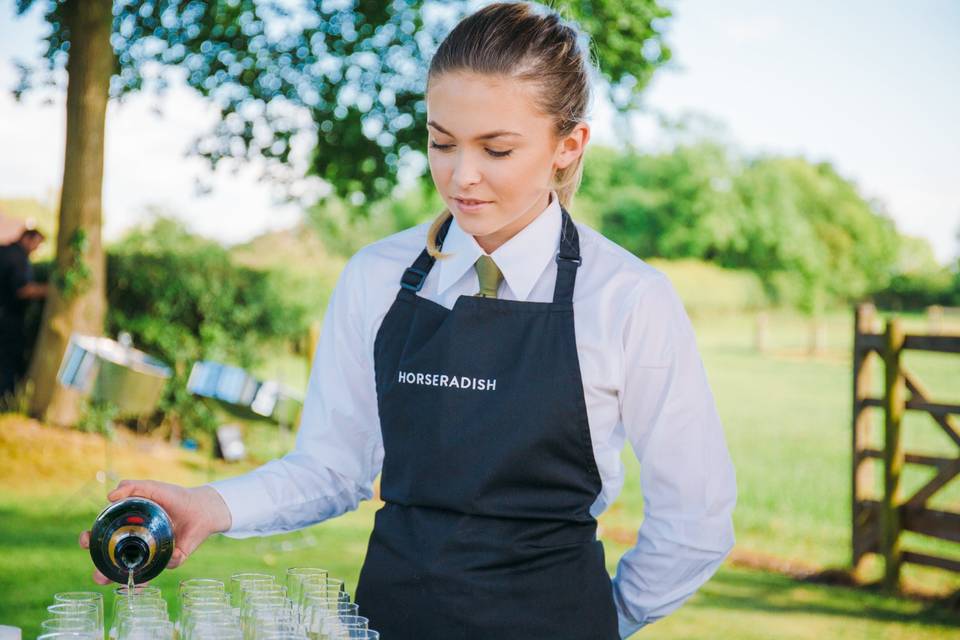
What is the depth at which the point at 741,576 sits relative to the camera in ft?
25.8

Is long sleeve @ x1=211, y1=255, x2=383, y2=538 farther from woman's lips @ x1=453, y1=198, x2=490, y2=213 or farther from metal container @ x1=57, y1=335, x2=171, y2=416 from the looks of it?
metal container @ x1=57, y1=335, x2=171, y2=416

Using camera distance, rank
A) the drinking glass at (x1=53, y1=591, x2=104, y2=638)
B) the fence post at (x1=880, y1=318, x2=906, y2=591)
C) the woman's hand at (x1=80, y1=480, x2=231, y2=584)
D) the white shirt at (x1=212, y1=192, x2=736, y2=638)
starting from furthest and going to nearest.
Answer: the fence post at (x1=880, y1=318, x2=906, y2=591)
the white shirt at (x1=212, y1=192, x2=736, y2=638)
the woman's hand at (x1=80, y1=480, x2=231, y2=584)
the drinking glass at (x1=53, y1=591, x2=104, y2=638)

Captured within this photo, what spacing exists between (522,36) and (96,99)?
359 inches

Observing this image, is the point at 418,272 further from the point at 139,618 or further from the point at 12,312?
the point at 12,312

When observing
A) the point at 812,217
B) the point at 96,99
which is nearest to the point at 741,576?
the point at 96,99

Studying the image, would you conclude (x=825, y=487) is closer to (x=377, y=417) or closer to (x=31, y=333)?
(x=31, y=333)

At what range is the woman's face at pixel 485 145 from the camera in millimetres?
1784

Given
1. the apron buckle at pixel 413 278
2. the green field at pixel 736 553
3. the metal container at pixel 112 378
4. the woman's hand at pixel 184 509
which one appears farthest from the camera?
the metal container at pixel 112 378

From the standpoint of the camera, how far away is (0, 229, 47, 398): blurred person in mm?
10086

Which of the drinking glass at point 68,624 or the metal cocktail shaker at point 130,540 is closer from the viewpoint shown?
the drinking glass at point 68,624

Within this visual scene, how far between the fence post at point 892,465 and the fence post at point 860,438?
A: 0.21 metres

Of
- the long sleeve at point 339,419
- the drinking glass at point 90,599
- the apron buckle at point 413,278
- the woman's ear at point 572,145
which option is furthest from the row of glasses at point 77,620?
the woman's ear at point 572,145

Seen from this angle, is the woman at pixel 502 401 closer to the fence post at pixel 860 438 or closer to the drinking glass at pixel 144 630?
the drinking glass at pixel 144 630

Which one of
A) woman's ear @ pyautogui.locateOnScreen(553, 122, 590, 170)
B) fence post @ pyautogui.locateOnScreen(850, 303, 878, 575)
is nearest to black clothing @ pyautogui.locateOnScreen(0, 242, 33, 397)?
fence post @ pyautogui.locateOnScreen(850, 303, 878, 575)
